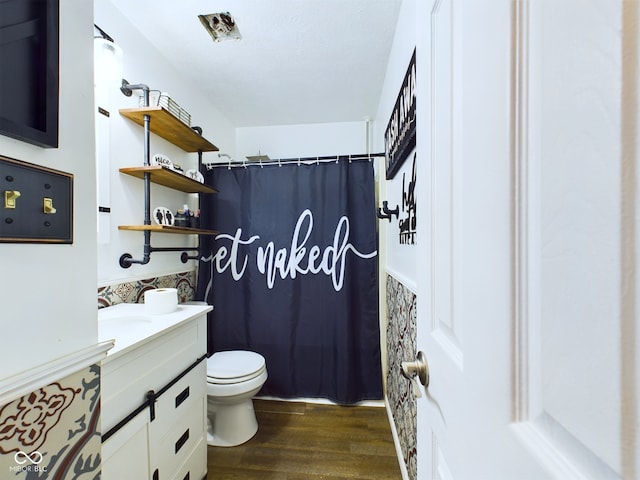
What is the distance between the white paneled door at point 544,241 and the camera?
0.17m

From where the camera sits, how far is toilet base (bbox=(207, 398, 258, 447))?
1529 millimetres

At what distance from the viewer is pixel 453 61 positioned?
18.0 inches

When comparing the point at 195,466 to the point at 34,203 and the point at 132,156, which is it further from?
the point at 132,156

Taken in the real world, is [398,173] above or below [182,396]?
above

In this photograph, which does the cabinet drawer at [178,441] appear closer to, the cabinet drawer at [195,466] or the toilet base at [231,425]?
the cabinet drawer at [195,466]

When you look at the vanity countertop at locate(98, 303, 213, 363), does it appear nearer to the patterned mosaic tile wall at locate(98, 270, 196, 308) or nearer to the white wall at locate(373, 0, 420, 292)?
the patterned mosaic tile wall at locate(98, 270, 196, 308)

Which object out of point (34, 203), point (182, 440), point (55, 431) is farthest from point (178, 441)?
point (34, 203)

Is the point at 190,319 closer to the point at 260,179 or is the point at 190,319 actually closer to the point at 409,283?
the point at 409,283

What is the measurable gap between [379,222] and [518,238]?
1.72 metres

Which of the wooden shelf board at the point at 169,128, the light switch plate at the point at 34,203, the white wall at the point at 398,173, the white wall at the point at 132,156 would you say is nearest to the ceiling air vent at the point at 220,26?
the white wall at the point at 132,156

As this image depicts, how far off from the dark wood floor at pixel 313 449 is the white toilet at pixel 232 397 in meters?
0.06

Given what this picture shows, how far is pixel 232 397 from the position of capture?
146 cm

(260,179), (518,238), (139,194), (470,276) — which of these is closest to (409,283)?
(470,276)
